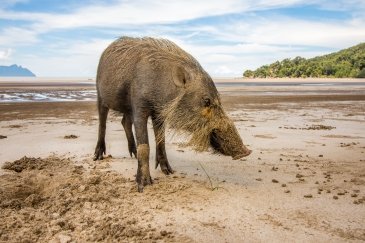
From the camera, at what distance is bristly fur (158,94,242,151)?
5.30 metres

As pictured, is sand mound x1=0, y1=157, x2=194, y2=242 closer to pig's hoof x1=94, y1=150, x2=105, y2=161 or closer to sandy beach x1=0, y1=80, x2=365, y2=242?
Answer: sandy beach x1=0, y1=80, x2=365, y2=242

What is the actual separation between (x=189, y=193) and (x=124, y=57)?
7.78ft

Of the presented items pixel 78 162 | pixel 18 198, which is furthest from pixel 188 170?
pixel 18 198

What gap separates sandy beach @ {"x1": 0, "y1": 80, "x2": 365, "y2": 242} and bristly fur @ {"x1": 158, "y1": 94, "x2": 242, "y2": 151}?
2.23 feet

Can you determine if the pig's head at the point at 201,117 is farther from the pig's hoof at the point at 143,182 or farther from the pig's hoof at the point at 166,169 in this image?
the pig's hoof at the point at 166,169

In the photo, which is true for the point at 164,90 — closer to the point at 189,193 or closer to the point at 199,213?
the point at 189,193

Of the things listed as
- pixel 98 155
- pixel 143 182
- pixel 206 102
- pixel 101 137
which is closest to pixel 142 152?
pixel 143 182

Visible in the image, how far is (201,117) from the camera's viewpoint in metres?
5.34

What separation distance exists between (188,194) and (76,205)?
1.41 metres

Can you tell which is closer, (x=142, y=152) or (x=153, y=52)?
(x=142, y=152)

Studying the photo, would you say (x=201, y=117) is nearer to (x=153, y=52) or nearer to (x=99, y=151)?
(x=153, y=52)

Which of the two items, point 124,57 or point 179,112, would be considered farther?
point 124,57

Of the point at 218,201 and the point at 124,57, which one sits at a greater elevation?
the point at 124,57

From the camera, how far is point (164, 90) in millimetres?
5598
